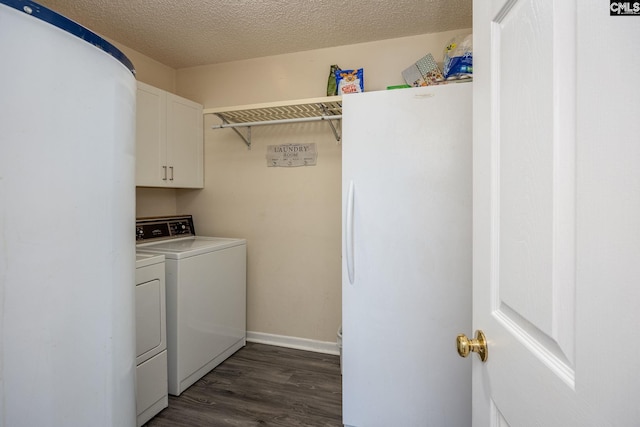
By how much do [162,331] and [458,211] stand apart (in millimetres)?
1841

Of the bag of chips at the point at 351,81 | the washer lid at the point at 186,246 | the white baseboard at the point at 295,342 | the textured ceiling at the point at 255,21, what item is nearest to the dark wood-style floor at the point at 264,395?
the white baseboard at the point at 295,342

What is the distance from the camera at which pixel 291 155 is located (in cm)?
269

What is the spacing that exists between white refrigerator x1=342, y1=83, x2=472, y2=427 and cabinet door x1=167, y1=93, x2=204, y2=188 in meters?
1.62

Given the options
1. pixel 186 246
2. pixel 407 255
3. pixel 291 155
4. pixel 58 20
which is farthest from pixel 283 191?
pixel 58 20

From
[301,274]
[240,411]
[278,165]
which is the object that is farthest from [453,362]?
[278,165]

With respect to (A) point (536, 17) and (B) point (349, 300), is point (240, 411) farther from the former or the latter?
(A) point (536, 17)

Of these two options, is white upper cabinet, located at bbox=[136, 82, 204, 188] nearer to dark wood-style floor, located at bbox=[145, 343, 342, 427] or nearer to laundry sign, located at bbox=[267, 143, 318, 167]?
laundry sign, located at bbox=[267, 143, 318, 167]

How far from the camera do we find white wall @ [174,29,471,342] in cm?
257

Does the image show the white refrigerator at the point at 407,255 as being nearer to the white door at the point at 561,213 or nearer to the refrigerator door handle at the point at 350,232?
the refrigerator door handle at the point at 350,232

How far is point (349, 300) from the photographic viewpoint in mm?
1668

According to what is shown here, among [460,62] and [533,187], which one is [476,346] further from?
[460,62]

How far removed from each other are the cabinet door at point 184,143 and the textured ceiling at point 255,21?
1.57 feet

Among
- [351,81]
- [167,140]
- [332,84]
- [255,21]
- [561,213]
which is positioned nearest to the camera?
[561,213]

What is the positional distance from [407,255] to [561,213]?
1.16m
